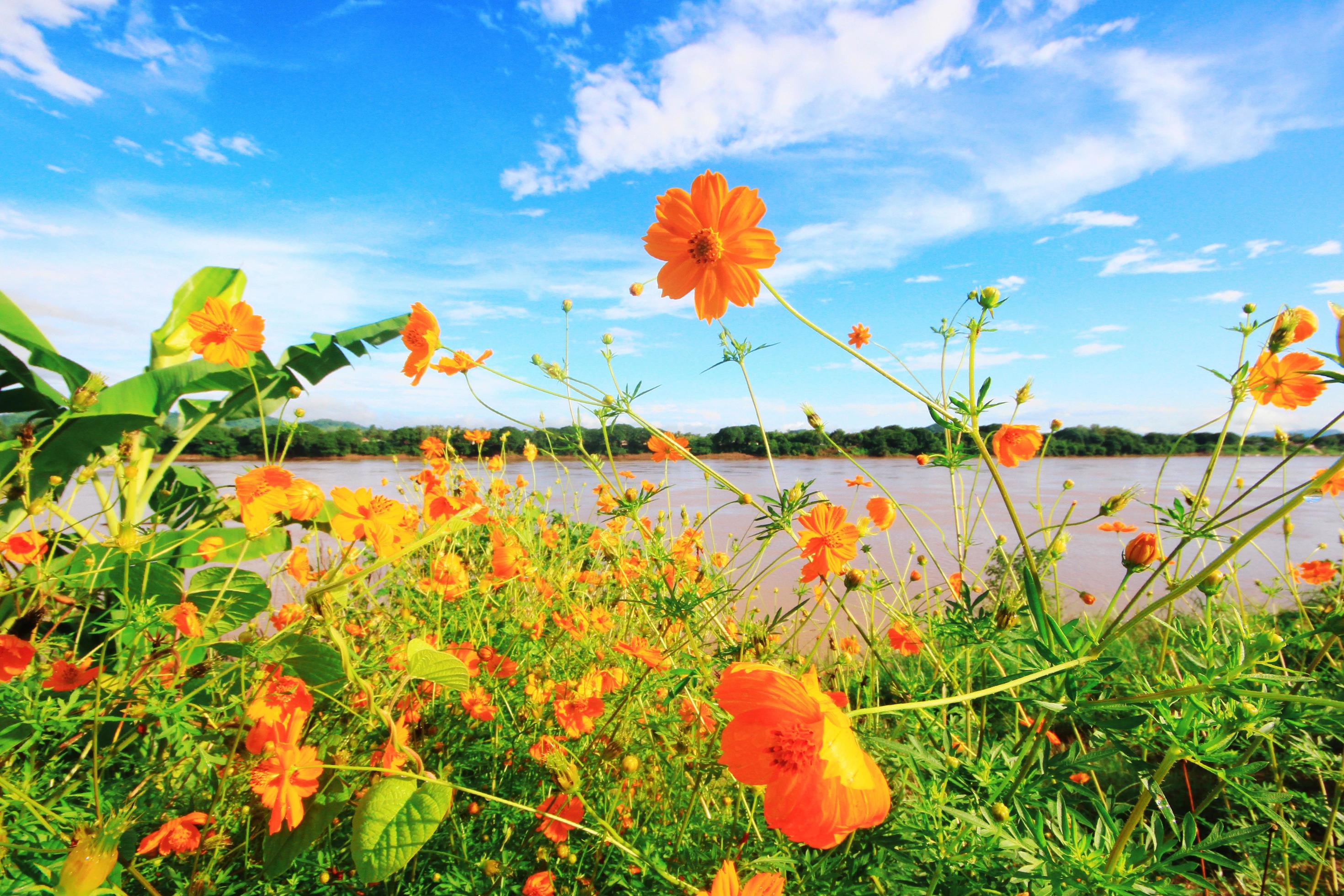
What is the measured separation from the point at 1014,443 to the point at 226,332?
138 centimetres

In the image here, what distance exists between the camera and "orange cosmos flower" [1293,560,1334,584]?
156 centimetres

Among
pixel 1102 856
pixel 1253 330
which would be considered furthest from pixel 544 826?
pixel 1253 330

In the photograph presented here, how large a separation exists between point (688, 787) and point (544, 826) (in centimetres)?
35

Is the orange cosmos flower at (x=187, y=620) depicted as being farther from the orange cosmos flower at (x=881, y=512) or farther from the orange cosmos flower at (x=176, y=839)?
the orange cosmos flower at (x=881, y=512)

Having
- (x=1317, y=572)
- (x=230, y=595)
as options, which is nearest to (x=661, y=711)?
(x=230, y=595)

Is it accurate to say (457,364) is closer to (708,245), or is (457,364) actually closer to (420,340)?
(420,340)

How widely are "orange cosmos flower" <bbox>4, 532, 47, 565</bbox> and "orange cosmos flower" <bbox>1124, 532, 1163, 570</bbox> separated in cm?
144

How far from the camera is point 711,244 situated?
653mm

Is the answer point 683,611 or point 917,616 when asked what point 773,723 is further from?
point 917,616

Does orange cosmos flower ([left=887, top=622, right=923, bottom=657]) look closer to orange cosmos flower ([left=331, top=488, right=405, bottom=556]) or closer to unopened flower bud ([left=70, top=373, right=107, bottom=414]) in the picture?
orange cosmos flower ([left=331, top=488, right=405, bottom=556])

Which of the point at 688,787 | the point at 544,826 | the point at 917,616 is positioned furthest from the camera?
the point at 917,616

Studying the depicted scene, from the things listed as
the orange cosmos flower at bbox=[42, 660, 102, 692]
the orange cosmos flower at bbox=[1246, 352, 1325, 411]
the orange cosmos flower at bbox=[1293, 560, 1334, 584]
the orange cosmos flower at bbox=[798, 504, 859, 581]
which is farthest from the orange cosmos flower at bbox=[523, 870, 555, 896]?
the orange cosmos flower at bbox=[1293, 560, 1334, 584]

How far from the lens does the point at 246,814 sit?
0.85 metres

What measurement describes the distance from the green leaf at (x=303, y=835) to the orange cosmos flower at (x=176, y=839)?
0.26ft
